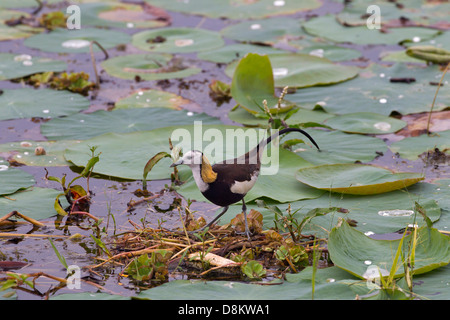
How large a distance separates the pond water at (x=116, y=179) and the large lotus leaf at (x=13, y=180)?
0.29 feet

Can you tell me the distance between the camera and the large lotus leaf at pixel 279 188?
3697mm

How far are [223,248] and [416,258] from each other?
Result: 0.97 m

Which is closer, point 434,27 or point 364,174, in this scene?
point 364,174

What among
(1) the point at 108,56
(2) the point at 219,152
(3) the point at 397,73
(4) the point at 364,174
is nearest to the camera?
(4) the point at 364,174

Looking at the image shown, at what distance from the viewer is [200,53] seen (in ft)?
A: 20.4

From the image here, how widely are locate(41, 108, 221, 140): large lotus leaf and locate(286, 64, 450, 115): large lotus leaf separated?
0.95 meters

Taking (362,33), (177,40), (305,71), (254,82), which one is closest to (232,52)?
(177,40)

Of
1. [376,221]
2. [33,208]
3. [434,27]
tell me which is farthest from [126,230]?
[434,27]

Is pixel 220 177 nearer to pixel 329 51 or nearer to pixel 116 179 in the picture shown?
pixel 116 179

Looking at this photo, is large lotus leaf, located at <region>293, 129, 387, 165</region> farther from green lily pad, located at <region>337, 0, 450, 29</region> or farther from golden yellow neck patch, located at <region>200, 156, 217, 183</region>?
green lily pad, located at <region>337, 0, 450, 29</region>

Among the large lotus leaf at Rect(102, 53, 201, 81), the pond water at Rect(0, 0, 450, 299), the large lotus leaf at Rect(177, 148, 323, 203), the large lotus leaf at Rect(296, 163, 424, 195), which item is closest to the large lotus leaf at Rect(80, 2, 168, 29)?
the pond water at Rect(0, 0, 450, 299)

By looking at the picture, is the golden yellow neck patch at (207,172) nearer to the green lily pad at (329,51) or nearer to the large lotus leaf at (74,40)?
the green lily pad at (329,51)

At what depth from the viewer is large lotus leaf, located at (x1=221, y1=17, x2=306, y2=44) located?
662cm
